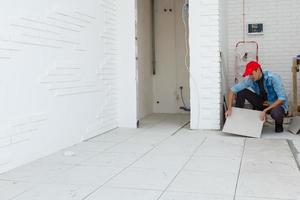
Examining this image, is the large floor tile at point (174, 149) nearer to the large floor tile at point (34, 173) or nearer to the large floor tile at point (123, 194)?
the large floor tile at point (34, 173)

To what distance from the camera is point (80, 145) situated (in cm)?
396

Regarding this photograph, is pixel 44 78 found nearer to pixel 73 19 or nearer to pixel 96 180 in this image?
pixel 73 19

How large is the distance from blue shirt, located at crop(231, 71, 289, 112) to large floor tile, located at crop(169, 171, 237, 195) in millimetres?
2036

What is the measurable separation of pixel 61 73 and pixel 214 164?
167 cm

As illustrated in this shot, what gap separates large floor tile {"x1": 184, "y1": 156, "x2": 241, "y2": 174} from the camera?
2929mm

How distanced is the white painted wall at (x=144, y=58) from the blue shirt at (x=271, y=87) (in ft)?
6.05

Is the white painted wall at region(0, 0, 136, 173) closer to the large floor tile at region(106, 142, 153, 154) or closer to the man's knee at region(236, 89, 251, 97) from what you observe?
the large floor tile at region(106, 142, 153, 154)

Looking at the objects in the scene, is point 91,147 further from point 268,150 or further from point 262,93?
point 262,93

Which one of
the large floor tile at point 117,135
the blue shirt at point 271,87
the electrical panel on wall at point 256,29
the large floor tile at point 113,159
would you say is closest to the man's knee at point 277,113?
the blue shirt at point 271,87

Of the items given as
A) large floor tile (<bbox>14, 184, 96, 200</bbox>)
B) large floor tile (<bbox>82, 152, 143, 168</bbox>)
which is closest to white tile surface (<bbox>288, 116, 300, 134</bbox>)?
large floor tile (<bbox>82, 152, 143, 168</bbox>)

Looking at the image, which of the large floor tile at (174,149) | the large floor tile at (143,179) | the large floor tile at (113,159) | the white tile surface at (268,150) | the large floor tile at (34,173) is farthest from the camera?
the large floor tile at (174,149)

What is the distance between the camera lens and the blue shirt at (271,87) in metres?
4.48

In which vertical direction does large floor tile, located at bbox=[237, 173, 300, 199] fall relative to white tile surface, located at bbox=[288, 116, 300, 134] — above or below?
below

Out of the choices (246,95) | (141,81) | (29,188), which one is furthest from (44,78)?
(141,81)
